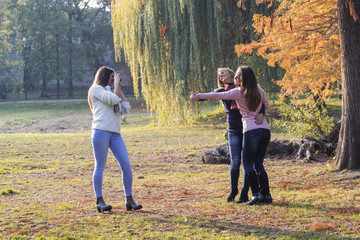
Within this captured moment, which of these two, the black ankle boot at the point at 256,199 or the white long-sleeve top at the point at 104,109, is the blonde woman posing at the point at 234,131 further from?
the white long-sleeve top at the point at 104,109

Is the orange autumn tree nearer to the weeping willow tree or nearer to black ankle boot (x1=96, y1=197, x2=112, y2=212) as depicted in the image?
black ankle boot (x1=96, y1=197, x2=112, y2=212)

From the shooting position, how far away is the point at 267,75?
17.9 meters

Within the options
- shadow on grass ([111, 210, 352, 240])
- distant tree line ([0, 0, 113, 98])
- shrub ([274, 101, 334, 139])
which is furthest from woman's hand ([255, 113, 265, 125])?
distant tree line ([0, 0, 113, 98])

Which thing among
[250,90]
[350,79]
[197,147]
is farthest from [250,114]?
[197,147]

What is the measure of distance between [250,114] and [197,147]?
26.2 ft

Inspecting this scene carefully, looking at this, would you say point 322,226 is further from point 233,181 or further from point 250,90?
point 250,90

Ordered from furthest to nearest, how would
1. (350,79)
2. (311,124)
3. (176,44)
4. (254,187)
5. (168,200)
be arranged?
1. (176,44)
2. (311,124)
3. (350,79)
4. (168,200)
5. (254,187)

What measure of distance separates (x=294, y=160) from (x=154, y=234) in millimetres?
5986

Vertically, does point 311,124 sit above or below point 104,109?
below

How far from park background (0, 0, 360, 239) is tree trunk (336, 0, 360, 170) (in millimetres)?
34

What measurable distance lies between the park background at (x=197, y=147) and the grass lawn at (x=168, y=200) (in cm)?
2

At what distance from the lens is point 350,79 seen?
25.0ft

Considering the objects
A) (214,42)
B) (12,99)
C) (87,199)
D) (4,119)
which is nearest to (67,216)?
(87,199)

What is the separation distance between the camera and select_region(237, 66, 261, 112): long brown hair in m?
5.53
